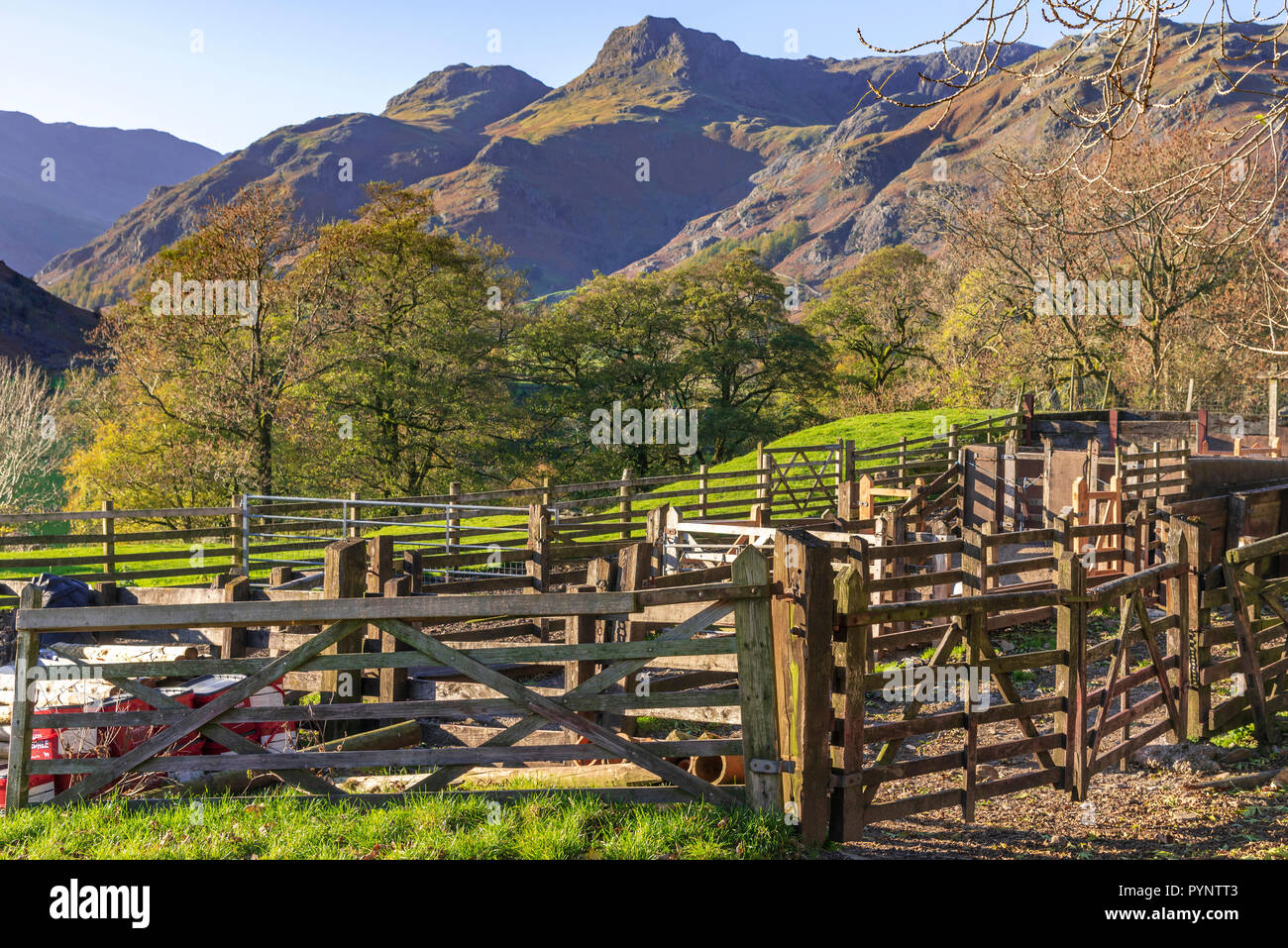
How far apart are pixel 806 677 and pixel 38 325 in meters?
81.2

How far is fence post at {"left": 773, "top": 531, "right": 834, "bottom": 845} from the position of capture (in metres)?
4.61

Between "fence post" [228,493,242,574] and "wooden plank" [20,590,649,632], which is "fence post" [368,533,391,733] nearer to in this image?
"wooden plank" [20,590,649,632]

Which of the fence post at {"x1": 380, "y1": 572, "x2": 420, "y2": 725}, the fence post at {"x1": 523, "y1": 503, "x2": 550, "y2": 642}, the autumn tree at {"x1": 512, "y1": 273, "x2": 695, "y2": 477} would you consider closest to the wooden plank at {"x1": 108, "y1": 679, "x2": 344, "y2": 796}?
the fence post at {"x1": 380, "y1": 572, "x2": 420, "y2": 725}

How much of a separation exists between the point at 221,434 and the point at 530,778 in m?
23.3

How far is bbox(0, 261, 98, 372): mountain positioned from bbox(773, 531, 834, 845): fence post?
2855 inches

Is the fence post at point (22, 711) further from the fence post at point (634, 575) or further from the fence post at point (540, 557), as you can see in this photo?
the fence post at point (540, 557)

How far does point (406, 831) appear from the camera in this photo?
14.4 ft

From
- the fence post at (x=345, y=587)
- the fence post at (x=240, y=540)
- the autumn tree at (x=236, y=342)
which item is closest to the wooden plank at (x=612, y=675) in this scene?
the fence post at (x=345, y=587)

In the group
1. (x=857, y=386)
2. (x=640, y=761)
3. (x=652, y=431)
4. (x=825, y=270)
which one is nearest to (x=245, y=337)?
(x=652, y=431)

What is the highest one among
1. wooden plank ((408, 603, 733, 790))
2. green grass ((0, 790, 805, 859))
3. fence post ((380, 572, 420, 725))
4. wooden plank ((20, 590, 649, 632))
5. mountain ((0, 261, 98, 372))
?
mountain ((0, 261, 98, 372))

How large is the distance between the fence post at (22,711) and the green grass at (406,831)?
16 centimetres

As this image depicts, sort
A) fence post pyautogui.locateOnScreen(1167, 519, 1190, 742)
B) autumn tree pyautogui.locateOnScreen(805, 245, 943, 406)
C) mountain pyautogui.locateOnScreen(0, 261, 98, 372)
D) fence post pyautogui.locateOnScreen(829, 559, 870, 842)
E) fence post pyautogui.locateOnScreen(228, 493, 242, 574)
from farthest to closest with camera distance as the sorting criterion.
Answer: mountain pyautogui.locateOnScreen(0, 261, 98, 372) < autumn tree pyautogui.locateOnScreen(805, 245, 943, 406) < fence post pyautogui.locateOnScreen(228, 493, 242, 574) < fence post pyautogui.locateOnScreen(1167, 519, 1190, 742) < fence post pyautogui.locateOnScreen(829, 559, 870, 842)

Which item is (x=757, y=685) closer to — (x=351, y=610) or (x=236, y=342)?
(x=351, y=610)

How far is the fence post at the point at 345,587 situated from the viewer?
606cm
